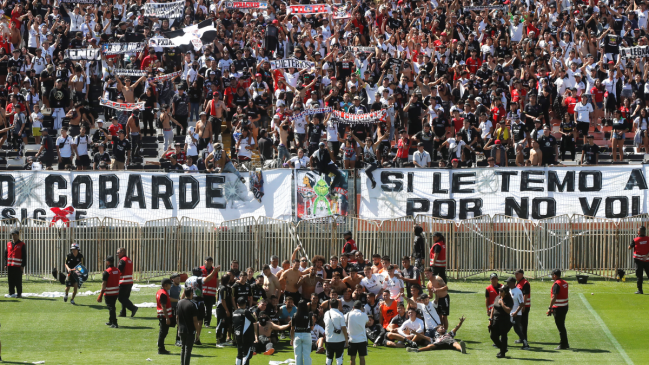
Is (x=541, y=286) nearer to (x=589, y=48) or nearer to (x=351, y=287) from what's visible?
(x=351, y=287)

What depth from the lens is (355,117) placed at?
102 feet

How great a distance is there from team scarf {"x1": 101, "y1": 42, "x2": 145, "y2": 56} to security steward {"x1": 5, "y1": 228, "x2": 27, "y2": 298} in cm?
1118

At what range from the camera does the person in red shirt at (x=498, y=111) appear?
32.1 meters

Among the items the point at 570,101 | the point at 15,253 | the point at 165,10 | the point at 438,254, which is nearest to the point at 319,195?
the point at 438,254

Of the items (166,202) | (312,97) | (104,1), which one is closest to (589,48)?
(312,97)

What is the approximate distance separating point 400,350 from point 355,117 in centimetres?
1176

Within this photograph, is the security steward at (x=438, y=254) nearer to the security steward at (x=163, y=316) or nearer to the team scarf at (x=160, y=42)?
the security steward at (x=163, y=316)

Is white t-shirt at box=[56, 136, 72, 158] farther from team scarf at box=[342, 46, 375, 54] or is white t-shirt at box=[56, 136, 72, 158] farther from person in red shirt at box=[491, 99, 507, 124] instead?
person in red shirt at box=[491, 99, 507, 124]

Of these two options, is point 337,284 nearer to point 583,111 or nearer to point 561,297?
point 561,297

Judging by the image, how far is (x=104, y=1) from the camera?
137ft

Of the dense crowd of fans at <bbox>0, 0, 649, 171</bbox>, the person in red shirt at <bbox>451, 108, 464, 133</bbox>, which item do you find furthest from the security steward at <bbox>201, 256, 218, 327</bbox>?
the person in red shirt at <bbox>451, 108, 464, 133</bbox>

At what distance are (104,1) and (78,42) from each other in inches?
210

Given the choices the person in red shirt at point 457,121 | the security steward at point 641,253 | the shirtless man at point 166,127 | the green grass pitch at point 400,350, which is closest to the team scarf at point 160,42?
the shirtless man at point 166,127

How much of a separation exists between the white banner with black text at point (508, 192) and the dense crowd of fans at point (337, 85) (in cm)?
83
